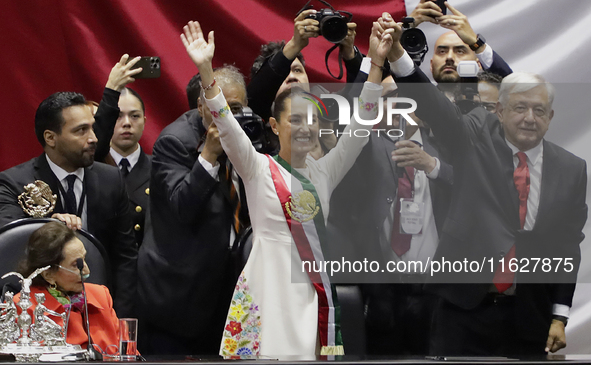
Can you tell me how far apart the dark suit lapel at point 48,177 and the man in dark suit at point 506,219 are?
3.97 ft

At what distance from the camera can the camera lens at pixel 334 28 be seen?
8.24 feet

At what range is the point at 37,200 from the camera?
2434mm

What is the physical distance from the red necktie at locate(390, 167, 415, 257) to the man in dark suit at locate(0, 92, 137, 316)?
91 centimetres

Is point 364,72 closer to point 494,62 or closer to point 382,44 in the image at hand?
point 382,44

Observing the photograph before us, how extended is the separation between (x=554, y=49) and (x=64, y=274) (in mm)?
2326

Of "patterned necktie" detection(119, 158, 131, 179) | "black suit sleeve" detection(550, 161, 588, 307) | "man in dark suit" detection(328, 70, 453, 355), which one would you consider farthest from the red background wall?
"black suit sleeve" detection(550, 161, 588, 307)

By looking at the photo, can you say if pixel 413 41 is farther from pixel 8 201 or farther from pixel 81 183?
pixel 8 201

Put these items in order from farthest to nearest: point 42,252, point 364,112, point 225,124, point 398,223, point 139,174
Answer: point 139,174 → point 398,223 → point 364,112 → point 225,124 → point 42,252

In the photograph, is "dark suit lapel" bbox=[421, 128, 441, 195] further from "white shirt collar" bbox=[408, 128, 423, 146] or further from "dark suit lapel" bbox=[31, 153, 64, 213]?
"dark suit lapel" bbox=[31, 153, 64, 213]

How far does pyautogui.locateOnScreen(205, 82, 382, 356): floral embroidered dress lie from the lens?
2.18 m

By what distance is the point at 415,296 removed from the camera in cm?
252

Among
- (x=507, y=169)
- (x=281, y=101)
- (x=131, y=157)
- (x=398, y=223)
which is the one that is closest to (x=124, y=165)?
(x=131, y=157)

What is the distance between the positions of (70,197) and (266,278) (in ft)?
2.67

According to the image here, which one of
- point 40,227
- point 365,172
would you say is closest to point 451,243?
point 365,172
